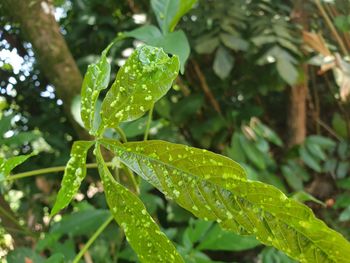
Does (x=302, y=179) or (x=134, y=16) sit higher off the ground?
(x=134, y=16)

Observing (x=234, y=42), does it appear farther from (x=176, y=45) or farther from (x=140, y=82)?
(x=140, y=82)

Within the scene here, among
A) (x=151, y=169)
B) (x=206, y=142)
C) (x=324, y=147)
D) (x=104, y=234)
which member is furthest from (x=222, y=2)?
(x=151, y=169)

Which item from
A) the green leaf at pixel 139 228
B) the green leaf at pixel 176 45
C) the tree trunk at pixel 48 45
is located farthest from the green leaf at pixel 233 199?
the tree trunk at pixel 48 45

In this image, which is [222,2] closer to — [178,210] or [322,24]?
[322,24]

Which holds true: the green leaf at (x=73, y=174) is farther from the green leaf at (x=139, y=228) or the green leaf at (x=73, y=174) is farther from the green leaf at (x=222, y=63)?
the green leaf at (x=222, y=63)

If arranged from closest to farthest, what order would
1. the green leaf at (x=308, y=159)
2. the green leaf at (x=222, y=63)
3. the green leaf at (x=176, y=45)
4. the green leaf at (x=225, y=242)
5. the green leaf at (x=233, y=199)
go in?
the green leaf at (x=233, y=199) → the green leaf at (x=176, y=45) → the green leaf at (x=225, y=242) → the green leaf at (x=222, y=63) → the green leaf at (x=308, y=159)

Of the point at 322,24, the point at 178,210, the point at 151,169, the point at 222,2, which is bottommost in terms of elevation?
the point at 178,210

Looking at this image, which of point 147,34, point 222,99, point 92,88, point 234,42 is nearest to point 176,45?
point 147,34
